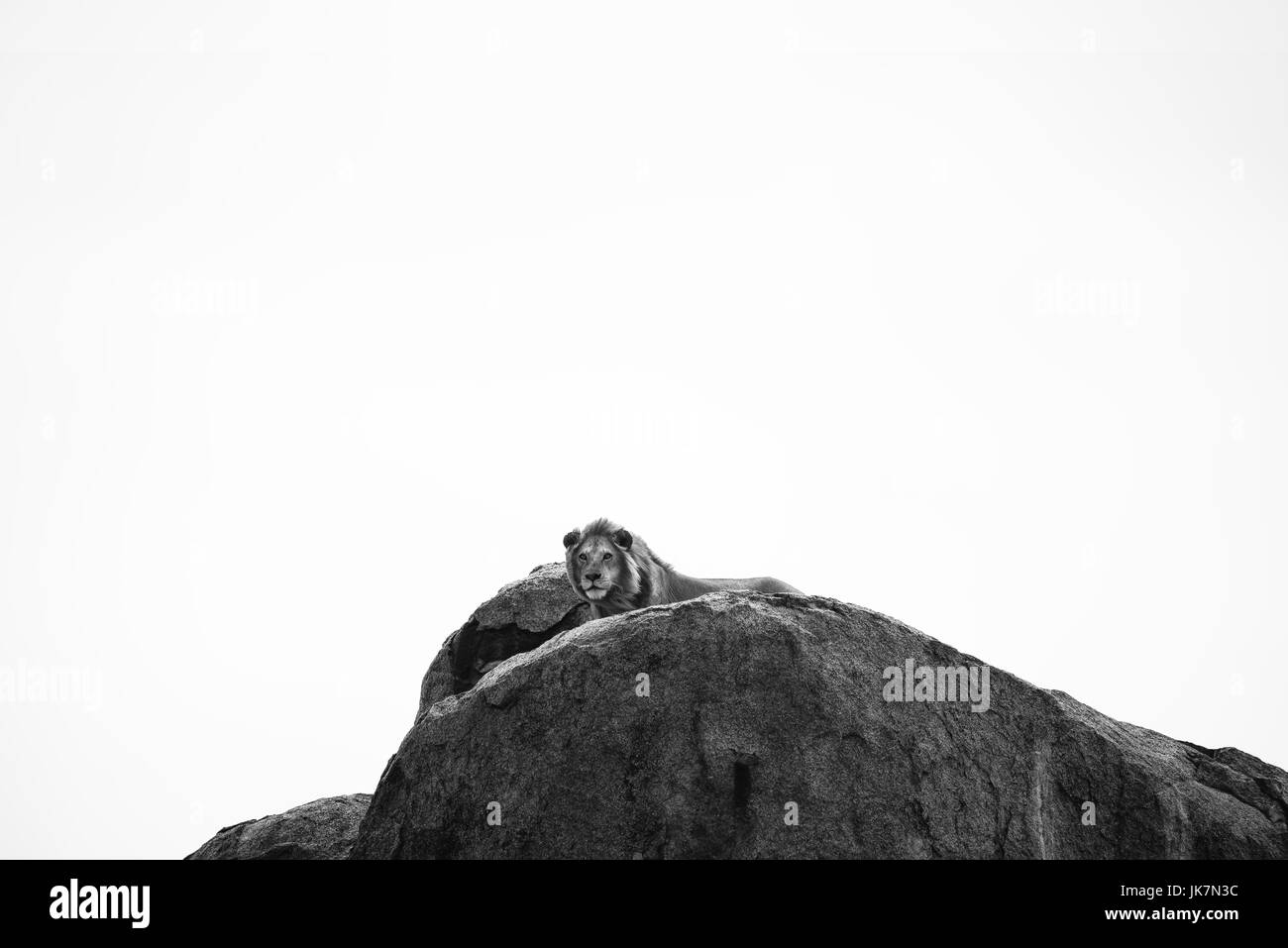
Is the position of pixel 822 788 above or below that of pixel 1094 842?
above

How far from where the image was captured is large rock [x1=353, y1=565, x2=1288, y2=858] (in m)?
11.2

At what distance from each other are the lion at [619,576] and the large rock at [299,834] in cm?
467

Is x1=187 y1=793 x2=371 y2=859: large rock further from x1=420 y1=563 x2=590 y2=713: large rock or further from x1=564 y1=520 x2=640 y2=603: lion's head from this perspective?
x1=564 y1=520 x2=640 y2=603: lion's head

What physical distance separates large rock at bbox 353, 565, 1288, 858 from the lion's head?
5.30 meters

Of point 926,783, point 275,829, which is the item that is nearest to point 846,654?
point 926,783
